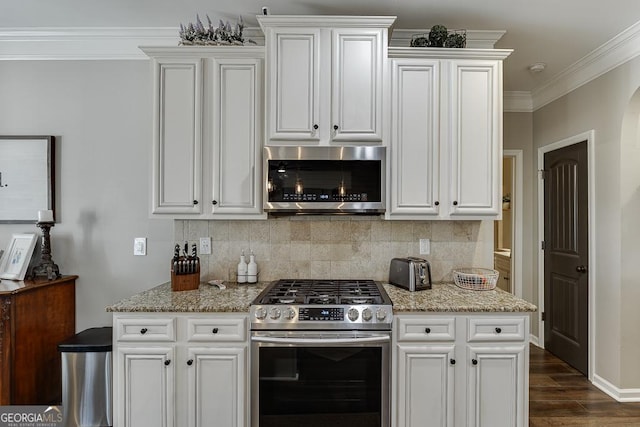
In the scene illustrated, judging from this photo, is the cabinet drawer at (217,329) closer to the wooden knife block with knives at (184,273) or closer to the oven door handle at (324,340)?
the oven door handle at (324,340)

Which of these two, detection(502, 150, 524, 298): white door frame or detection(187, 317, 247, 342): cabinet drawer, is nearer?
detection(187, 317, 247, 342): cabinet drawer

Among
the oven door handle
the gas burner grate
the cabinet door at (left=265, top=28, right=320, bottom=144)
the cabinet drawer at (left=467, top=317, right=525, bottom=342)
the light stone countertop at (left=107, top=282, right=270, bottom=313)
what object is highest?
the cabinet door at (left=265, top=28, right=320, bottom=144)

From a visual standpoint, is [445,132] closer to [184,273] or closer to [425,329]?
[425,329]

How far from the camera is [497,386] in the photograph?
2.00 metres

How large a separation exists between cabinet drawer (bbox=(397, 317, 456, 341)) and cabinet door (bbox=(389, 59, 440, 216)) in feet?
2.30

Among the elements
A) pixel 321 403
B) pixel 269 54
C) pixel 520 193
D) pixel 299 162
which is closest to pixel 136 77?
pixel 269 54

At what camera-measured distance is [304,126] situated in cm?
229

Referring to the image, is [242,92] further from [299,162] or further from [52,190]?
[52,190]

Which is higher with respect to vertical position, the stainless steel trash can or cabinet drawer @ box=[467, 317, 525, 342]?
cabinet drawer @ box=[467, 317, 525, 342]

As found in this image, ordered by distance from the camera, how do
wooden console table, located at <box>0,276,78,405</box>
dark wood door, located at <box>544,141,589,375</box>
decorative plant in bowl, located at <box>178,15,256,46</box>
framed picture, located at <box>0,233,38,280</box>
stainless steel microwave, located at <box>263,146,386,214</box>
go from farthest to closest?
dark wood door, located at <box>544,141,589,375</box> → framed picture, located at <box>0,233,38,280</box> → decorative plant in bowl, located at <box>178,15,256,46</box> → stainless steel microwave, located at <box>263,146,386,214</box> → wooden console table, located at <box>0,276,78,405</box>

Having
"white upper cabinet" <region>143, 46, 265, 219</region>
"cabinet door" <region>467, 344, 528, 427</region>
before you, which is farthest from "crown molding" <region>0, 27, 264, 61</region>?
"cabinet door" <region>467, 344, 528, 427</region>

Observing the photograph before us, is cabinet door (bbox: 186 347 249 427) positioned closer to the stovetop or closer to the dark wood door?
the stovetop

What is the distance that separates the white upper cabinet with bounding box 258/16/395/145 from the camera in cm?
228

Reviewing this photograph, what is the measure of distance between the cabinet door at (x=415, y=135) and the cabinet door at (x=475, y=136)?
0.37 feet
